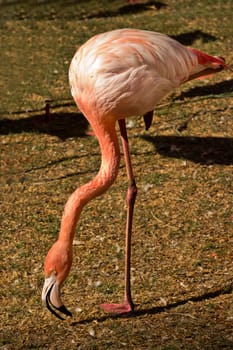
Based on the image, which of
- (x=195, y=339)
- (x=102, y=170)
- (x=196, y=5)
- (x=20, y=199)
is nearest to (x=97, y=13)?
(x=196, y=5)

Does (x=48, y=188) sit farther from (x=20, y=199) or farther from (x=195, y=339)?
(x=195, y=339)

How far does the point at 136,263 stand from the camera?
4945 millimetres

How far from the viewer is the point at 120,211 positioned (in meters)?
5.58

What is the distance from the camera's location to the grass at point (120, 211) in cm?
431

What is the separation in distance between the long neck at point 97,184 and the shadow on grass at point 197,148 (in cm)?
186

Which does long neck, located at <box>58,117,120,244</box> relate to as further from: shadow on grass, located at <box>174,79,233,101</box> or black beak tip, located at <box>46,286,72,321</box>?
shadow on grass, located at <box>174,79,233,101</box>

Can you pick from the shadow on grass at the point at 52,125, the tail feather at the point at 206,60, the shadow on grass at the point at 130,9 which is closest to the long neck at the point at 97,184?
the tail feather at the point at 206,60

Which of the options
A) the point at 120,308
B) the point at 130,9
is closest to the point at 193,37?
the point at 130,9

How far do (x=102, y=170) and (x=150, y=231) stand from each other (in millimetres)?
1025

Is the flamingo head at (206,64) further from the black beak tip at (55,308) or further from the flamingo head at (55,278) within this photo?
the black beak tip at (55,308)

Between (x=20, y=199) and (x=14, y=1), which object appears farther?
(x=14, y=1)

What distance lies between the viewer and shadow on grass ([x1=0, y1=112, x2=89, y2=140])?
6.86 metres

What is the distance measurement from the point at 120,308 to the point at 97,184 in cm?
66

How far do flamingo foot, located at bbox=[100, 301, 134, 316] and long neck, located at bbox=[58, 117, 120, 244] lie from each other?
50cm
